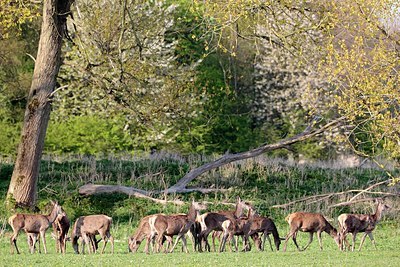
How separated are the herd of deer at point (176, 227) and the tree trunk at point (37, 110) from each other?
247 inches

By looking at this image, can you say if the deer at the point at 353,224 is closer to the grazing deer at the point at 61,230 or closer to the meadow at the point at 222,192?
the meadow at the point at 222,192

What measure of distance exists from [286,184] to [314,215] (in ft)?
31.5

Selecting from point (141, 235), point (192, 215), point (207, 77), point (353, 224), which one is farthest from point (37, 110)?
point (207, 77)

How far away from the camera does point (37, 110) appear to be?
28.1 meters

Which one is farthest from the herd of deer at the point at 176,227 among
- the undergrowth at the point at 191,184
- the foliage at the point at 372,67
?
the undergrowth at the point at 191,184

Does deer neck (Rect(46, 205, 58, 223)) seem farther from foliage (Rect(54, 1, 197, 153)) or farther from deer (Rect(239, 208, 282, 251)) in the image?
foliage (Rect(54, 1, 197, 153))

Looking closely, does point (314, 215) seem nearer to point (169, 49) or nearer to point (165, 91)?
point (165, 91)

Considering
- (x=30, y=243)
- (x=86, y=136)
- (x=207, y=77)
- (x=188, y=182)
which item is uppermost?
(x=207, y=77)

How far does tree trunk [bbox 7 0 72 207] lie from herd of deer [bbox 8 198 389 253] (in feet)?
20.6

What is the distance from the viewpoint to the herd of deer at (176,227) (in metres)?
21.0

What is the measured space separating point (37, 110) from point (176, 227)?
875cm

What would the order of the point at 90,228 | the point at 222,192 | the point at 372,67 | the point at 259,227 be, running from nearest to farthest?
the point at 90,228 < the point at 259,227 < the point at 372,67 < the point at 222,192

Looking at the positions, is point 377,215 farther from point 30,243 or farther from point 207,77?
point 207,77

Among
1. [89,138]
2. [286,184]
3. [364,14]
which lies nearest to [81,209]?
[286,184]
